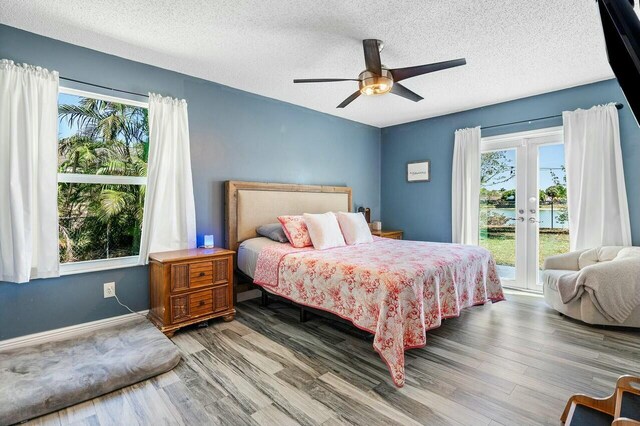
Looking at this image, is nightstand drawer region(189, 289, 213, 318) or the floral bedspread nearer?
the floral bedspread

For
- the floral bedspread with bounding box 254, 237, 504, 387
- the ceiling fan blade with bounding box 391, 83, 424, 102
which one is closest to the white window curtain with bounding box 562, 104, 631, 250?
the floral bedspread with bounding box 254, 237, 504, 387

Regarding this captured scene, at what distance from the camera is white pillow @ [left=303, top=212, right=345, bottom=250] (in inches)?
133

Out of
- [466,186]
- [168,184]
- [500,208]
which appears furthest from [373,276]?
[500,208]

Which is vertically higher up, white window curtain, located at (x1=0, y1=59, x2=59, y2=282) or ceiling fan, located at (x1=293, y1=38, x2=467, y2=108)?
ceiling fan, located at (x1=293, y1=38, x2=467, y2=108)

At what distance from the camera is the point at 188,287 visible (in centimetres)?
281

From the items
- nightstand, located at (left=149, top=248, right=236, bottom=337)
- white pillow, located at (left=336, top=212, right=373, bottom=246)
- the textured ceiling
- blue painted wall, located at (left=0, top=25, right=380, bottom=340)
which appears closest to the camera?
the textured ceiling

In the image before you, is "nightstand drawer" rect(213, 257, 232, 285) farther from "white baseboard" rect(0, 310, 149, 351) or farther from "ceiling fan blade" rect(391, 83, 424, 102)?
"ceiling fan blade" rect(391, 83, 424, 102)

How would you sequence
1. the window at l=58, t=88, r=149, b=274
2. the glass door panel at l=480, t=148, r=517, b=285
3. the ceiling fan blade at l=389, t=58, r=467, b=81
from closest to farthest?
the ceiling fan blade at l=389, t=58, r=467, b=81 < the window at l=58, t=88, r=149, b=274 < the glass door panel at l=480, t=148, r=517, b=285

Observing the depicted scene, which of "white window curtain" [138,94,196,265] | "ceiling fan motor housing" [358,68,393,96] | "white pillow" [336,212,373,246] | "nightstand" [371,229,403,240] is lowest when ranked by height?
"nightstand" [371,229,403,240]

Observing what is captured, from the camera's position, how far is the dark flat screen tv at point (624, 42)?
72 centimetres

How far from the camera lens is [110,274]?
292 cm

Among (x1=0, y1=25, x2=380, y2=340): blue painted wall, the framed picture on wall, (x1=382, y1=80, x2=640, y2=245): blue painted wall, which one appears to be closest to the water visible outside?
(x1=382, y1=80, x2=640, y2=245): blue painted wall

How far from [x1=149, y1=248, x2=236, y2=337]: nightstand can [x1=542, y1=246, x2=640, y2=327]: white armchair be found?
3384 mm

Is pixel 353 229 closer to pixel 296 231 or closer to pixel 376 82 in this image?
pixel 296 231
